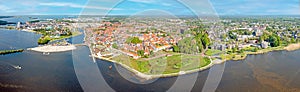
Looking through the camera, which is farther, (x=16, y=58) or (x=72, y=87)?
(x=16, y=58)

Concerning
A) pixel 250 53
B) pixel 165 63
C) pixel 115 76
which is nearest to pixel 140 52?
pixel 165 63

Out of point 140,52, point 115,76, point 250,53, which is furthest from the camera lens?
point 250,53

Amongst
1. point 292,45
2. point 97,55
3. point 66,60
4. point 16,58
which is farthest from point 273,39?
point 16,58

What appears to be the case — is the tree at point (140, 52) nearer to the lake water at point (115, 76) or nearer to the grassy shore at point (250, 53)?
the lake water at point (115, 76)

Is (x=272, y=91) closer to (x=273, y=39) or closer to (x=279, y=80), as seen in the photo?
(x=279, y=80)

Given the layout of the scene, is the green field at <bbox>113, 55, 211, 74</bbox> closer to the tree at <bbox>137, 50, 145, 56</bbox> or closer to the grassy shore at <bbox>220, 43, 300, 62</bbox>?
the tree at <bbox>137, 50, 145, 56</bbox>

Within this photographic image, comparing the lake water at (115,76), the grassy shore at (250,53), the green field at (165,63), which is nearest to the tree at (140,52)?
the green field at (165,63)

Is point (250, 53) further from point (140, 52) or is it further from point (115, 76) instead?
point (115, 76)

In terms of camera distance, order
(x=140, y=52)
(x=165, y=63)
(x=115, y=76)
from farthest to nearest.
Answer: (x=140, y=52) < (x=165, y=63) < (x=115, y=76)

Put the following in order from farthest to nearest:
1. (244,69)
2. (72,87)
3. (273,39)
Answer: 1. (273,39)
2. (244,69)
3. (72,87)
